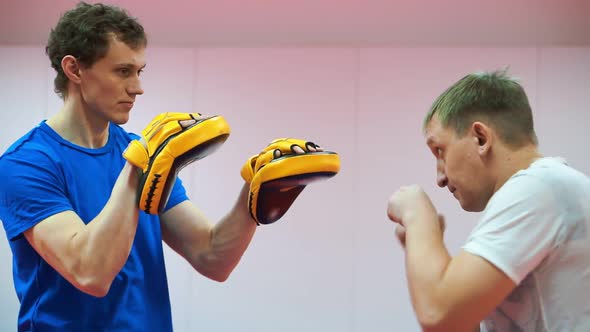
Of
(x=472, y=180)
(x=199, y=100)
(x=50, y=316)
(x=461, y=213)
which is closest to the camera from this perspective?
(x=472, y=180)

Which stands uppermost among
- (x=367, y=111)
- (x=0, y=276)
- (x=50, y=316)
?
(x=367, y=111)

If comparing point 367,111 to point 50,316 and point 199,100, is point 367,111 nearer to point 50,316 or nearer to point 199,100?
point 199,100

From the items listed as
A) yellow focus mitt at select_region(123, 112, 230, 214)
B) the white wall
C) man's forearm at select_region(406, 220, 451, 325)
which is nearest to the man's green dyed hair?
man's forearm at select_region(406, 220, 451, 325)

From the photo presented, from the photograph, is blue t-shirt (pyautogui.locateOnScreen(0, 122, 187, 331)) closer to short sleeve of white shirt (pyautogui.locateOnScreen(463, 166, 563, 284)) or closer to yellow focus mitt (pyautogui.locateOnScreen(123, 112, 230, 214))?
yellow focus mitt (pyautogui.locateOnScreen(123, 112, 230, 214))

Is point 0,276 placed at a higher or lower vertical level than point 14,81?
lower

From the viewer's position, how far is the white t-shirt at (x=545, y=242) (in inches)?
48.6

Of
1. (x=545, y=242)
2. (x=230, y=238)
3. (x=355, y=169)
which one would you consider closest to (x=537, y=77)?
(x=355, y=169)

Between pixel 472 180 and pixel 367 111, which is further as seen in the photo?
pixel 367 111

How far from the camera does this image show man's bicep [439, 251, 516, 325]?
1.22 meters

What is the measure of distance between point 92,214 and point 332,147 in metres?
2.32

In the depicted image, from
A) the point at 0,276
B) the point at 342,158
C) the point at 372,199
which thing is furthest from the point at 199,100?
the point at 0,276

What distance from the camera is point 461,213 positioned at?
379cm

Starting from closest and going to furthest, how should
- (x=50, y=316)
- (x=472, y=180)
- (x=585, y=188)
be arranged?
(x=585, y=188) < (x=472, y=180) < (x=50, y=316)

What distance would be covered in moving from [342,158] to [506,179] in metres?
2.52
